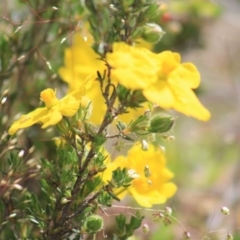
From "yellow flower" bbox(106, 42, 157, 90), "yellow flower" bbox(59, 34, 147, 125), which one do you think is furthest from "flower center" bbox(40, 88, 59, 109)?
"yellow flower" bbox(59, 34, 147, 125)

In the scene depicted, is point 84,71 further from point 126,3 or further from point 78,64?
point 126,3

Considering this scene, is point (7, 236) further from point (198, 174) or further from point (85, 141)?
point (198, 174)

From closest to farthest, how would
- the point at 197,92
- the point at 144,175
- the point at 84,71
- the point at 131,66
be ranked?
the point at 131,66 → the point at 144,175 → the point at 84,71 → the point at 197,92

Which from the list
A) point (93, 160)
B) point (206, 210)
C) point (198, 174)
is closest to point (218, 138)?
point (198, 174)

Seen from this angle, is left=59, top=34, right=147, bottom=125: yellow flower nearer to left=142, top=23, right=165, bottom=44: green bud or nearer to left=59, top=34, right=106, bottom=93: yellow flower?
left=59, top=34, right=106, bottom=93: yellow flower

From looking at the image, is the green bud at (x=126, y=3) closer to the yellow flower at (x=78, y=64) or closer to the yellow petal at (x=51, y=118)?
the yellow petal at (x=51, y=118)

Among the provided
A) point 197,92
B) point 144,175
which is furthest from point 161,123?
point 197,92

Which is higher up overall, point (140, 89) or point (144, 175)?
point (140, 89)
